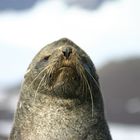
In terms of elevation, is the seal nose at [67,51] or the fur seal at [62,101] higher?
the seal nose at [67,51]

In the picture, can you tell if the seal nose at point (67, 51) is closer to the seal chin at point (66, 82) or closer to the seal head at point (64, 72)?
the seal head at point (64, 72)

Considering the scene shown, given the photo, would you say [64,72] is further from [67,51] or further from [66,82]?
[67,51]

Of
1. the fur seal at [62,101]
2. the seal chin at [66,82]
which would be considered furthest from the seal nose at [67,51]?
the seal chin at [66,82]

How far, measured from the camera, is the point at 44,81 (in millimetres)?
23422

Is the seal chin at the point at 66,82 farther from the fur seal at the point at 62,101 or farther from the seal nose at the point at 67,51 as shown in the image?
the seal nose at the point at 67,51

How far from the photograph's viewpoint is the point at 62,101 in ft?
76.6

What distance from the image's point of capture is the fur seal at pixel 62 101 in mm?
23281

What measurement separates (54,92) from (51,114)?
1.00 feet

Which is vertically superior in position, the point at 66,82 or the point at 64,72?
the point at 64,72

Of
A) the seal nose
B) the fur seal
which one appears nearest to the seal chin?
the fur seal

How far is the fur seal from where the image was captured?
76.4ft

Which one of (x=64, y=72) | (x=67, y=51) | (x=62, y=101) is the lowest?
(x=62, y=101)

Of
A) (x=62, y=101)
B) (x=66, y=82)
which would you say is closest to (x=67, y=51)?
(x=66, y=82)

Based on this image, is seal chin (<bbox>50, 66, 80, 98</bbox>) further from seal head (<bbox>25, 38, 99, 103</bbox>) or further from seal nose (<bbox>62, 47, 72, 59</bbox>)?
seal nose (<bbox>62, 47, 72, 59</bbox>)
